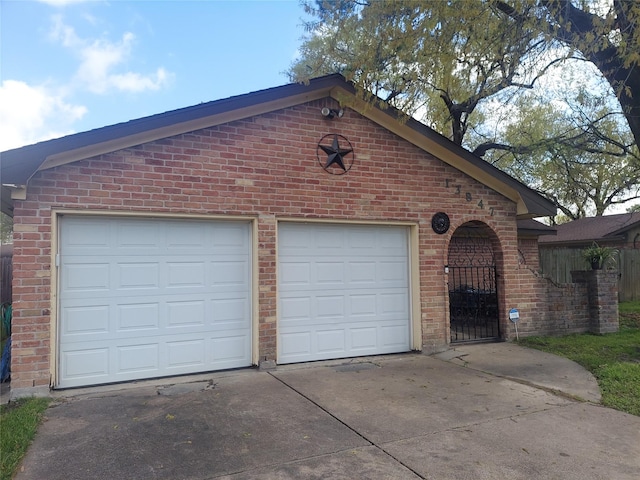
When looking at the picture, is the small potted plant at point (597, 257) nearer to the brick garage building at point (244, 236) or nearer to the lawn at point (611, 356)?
the lawn at point (611, 356)

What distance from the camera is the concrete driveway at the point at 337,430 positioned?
3432 millimetres

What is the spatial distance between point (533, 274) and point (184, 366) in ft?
21.5

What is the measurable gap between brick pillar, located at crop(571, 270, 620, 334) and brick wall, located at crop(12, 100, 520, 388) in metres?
1.89

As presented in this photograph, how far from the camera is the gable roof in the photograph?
5211 millimetres

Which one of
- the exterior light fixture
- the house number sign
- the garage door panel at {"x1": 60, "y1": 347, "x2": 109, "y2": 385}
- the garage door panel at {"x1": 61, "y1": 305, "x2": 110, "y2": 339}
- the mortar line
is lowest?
the mortar line

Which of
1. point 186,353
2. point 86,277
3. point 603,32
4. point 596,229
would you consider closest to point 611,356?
point 603,32

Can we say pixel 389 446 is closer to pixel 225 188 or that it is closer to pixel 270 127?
pixel 225 188

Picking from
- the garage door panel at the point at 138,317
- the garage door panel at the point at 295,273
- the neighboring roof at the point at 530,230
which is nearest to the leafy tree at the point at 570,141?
the neighboring roof at the point at 530,230

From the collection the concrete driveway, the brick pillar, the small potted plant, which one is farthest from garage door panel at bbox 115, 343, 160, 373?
the small potted plant

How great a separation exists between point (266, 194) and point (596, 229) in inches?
744

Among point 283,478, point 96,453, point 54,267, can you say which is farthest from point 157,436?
point 54,267

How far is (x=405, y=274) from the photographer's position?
7699mm

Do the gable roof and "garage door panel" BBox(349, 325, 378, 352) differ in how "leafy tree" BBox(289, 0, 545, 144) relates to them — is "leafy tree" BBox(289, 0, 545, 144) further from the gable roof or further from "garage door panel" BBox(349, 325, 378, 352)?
"garage door panel" BBox(349, 325, 378, 352)

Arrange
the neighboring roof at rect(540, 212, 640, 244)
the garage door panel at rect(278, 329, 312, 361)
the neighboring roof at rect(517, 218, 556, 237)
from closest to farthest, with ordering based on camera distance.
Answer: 1. the garage door panel at rect(278, 329, 312, 361)
2. the neighboring roof at rect(517, 218, 556, 237)
3. the neighboring roof at rect(540, 212, 640, 244)
